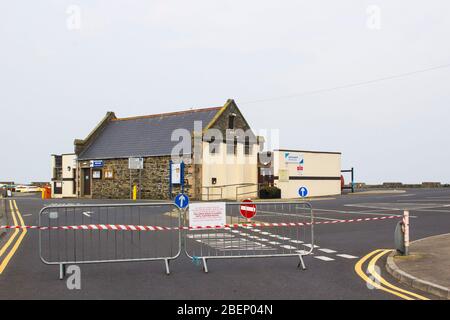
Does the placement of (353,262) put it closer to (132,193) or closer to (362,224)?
(362,224)

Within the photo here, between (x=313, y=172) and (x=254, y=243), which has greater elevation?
(x=313, y=172)

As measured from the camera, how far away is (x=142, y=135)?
1677 inches

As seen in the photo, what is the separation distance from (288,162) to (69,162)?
942 inches

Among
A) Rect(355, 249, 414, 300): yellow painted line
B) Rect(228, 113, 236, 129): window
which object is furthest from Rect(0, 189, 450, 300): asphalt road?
Rect(228, 113, 236, 129): window

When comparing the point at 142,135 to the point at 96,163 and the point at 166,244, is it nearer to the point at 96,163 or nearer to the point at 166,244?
the point at 96,163

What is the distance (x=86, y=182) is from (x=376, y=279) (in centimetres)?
4029

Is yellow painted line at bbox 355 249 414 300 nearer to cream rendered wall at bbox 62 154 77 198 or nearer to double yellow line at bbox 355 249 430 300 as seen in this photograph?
double yellow line at bbox 355 249 430 300

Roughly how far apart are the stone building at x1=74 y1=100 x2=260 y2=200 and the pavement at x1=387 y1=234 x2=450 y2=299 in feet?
82.4

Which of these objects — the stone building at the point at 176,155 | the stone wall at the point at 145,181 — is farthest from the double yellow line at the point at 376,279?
the stone wall at the point at 145,181

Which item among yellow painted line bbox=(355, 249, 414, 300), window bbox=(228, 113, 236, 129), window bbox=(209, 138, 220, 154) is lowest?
yellow painted line bbox=(355, 249, 414, 300)

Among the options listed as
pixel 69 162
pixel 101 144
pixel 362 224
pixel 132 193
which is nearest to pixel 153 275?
pixel 362 224

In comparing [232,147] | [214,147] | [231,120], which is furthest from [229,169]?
[231,120]

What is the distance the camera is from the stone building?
3669 cm

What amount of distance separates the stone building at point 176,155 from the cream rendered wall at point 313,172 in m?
2.40
